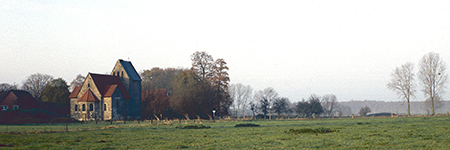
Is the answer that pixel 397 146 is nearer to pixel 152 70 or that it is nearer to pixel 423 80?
pixel 423 80

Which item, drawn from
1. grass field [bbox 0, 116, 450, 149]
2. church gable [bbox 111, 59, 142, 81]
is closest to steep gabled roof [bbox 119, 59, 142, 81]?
church gable [bbox 111, 59, 142, 81]

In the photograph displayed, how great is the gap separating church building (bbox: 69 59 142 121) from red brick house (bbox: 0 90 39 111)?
316 inches

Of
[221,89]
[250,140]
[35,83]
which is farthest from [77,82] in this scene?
[250,140]

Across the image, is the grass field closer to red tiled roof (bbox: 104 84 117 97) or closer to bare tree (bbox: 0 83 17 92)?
red tiled roof (bbox: 104 84 117 97)

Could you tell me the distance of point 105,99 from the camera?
259 ft

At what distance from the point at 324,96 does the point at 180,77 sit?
4678cm

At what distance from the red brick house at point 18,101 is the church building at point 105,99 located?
316 inches

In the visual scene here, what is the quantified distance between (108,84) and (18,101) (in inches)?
761

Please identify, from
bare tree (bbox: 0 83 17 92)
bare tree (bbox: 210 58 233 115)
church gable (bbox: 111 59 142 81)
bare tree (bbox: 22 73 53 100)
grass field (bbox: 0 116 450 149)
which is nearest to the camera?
grass field (bbox: 0 116 450 149)

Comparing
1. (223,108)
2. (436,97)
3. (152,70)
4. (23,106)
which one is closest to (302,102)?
(223,108)

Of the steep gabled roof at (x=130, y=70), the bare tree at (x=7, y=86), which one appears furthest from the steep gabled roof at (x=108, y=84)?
the bare tree at (x=7, y=86)

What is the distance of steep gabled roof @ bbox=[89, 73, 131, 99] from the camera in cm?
7931

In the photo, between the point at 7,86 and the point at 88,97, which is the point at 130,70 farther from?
the point at 7,86

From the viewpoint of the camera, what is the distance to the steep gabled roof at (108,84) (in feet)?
260
